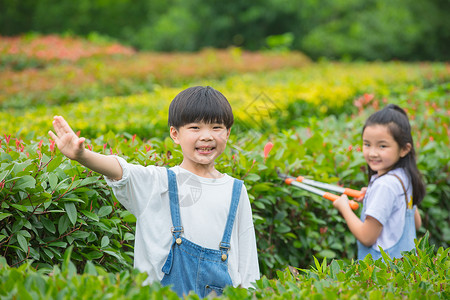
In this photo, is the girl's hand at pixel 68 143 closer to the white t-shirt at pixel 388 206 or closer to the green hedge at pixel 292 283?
the green hedge at pixel 292 283

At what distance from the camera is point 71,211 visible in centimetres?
203

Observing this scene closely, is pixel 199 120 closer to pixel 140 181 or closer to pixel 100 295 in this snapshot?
pixel 140 181

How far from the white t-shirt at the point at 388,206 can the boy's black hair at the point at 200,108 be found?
44.8 inches

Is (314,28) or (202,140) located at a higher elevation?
(314,28)

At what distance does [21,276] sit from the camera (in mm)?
1486

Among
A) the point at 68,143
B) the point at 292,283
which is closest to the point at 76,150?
the point at 68,143

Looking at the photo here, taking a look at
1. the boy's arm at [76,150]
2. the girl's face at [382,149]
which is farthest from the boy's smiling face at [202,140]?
the girl's face at [382,149]

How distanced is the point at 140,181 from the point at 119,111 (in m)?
3.56

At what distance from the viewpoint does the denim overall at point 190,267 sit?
185 cm

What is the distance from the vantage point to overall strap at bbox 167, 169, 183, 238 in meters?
1.86

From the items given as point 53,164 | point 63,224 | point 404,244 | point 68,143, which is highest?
point 68,143

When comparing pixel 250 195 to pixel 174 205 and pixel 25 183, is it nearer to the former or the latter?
pixel 174 205

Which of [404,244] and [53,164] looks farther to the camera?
[404,244]

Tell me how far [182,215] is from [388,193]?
132cm
